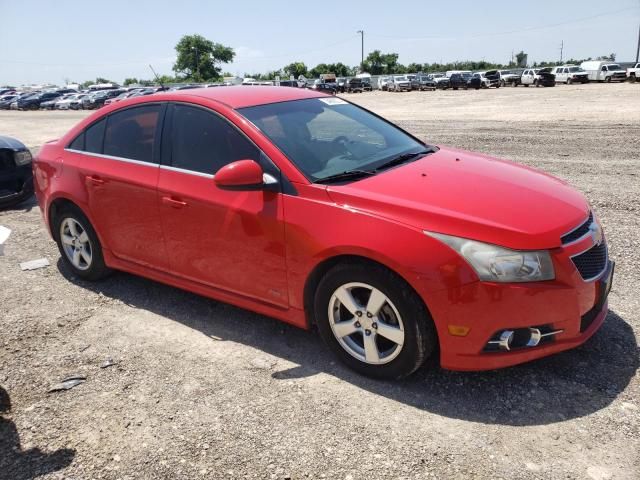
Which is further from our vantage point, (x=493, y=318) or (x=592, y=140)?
(x=592, y=140)

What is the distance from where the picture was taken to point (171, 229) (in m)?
3.83

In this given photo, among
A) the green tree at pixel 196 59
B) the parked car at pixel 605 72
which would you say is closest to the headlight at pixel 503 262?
the parked car at pixel 605 72

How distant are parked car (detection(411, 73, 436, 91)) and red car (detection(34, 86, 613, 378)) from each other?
49865mm

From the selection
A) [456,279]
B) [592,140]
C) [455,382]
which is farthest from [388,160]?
[592,140]

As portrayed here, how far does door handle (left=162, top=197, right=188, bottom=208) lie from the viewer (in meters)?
3.70

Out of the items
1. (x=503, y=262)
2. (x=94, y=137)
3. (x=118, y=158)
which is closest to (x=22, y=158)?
(x=94, y=137)

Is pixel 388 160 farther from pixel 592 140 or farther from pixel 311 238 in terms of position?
pixel 592 140

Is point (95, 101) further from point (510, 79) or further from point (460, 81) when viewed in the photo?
point (510, 79)

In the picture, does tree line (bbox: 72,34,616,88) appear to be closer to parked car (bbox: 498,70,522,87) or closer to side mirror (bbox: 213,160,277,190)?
parked car (bbox: 498,70,522,87)

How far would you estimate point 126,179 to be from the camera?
407 centimetres

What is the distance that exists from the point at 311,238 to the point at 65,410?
173 cm

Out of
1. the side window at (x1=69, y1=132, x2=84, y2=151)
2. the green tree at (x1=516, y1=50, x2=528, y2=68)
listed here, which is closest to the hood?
the side window at (x1=69, y1=132, x2=84, y2=151)

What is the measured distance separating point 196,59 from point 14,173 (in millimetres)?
120709

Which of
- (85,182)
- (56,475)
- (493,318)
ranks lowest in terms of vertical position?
(56,475)
